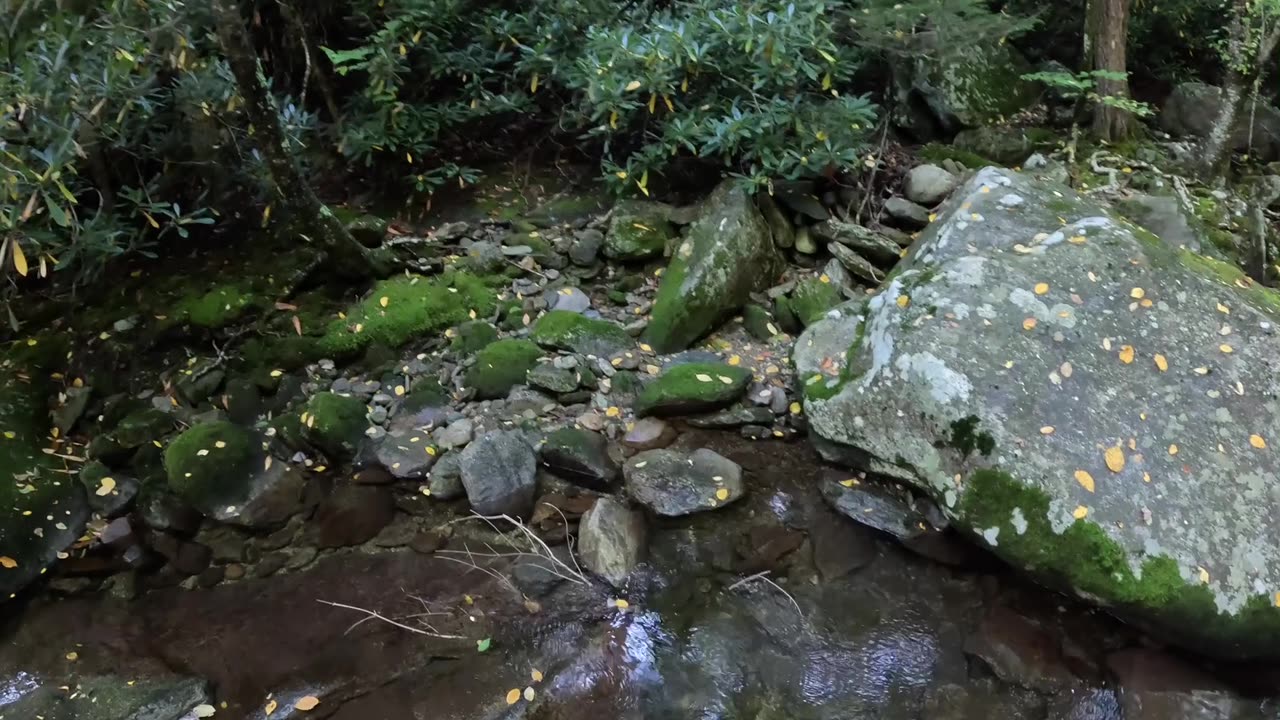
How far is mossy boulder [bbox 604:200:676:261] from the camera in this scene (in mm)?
5566

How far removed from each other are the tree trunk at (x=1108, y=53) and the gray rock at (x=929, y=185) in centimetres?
166

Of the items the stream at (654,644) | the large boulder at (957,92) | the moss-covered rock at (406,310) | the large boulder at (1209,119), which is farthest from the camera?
the large boulder at (1209,119)

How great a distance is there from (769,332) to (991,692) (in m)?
2.62

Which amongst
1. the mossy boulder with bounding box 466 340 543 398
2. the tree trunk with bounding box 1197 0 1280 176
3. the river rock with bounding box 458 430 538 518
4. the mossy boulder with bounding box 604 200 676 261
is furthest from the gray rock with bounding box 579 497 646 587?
the tree trunk with bounding box 1197 0 1280 176

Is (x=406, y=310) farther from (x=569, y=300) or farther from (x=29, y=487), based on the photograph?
A: (x=29, y=487)

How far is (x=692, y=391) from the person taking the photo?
4.57 metres

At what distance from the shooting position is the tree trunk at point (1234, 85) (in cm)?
521

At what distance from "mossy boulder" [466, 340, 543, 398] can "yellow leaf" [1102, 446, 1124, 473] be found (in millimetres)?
3279

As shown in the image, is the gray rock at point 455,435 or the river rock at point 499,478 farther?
the gray rock at point 455,435

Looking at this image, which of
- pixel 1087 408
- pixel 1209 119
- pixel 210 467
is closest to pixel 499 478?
pixel 210 467

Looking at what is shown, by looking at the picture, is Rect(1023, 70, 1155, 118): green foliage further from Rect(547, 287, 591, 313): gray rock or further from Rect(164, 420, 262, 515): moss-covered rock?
Rect(164, 420, 262, 515): moss-covered rock

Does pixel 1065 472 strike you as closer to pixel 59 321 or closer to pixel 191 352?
pixel 191 352

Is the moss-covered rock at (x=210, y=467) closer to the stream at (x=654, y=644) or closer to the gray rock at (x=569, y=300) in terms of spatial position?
the stream at (x=654, y=644)

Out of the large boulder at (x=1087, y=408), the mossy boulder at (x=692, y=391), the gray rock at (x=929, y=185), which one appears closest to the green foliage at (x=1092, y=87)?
the gray rock at (x=929, y=185)
